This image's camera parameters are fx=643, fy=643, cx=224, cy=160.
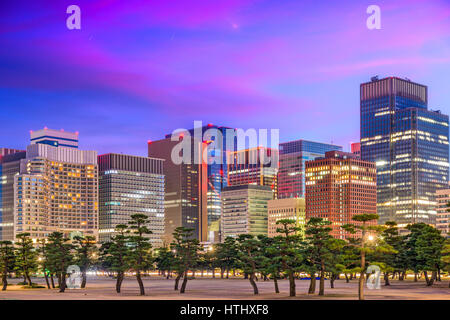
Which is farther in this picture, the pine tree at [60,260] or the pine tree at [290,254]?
the pine tree at [60,260]

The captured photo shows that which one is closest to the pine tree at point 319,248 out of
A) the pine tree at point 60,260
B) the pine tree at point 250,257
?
the pine tree at point 250,257

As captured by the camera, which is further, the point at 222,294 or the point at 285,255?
the point at 222,294

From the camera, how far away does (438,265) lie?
109 m

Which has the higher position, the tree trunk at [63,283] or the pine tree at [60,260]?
the pine tree at [60,260]

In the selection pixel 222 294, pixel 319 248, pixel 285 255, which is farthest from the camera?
pixel 222 294

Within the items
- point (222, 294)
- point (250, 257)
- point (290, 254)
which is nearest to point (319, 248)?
point (290, 254)

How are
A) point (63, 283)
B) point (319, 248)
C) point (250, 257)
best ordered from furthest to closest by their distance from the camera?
point (63, 283) < point (250, 257) < point (319, 248)

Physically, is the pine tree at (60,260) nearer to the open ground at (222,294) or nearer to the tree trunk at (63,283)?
the tree trunk at (63,283)

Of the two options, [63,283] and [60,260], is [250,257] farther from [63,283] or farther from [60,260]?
[60,260]

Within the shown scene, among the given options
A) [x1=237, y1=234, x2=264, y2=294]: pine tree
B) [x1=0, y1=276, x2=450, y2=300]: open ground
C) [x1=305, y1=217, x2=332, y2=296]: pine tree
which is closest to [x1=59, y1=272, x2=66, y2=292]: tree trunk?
[x1=0, y1=276, x2=450, y2=300]: open ground

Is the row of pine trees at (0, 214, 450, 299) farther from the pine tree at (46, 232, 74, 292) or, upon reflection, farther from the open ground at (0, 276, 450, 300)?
the open ground at (0, 276, 450, 300)
